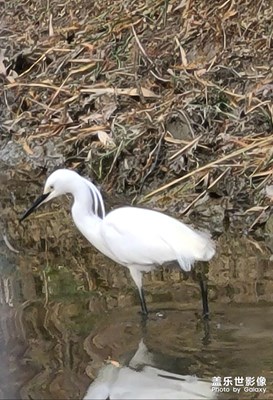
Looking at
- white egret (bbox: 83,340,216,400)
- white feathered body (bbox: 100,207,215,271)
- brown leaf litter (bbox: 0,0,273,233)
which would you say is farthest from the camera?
brown leaf litter (bbox: 0,0,273,233)

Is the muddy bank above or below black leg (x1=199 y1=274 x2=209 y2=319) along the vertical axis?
below

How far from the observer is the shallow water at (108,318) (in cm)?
448

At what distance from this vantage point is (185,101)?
26.8ft

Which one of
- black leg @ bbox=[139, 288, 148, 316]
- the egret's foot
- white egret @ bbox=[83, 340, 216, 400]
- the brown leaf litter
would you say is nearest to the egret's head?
black leg @ bbox=[139, 288, 148, 316]

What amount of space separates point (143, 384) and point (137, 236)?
1037 millimetres

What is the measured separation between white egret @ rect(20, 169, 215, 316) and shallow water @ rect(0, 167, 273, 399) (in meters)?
0.22

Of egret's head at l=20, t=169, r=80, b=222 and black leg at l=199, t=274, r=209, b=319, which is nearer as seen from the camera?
black leg at l=199, t=274, r=209, b=319

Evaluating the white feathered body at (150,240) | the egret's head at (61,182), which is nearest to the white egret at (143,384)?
the white feathered body at (150,240)

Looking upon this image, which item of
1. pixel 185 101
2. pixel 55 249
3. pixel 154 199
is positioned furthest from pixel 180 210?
pixel 185 101

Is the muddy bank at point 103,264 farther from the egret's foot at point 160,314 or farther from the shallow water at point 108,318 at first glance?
A: the egret's foot at point 160,314

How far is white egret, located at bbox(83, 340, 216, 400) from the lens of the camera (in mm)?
4211

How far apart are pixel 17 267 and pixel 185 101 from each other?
2652 mm

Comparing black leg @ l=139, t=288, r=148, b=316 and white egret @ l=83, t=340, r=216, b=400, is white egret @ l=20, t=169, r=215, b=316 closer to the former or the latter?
black leg @ l=139, t=288, r=148, b=316

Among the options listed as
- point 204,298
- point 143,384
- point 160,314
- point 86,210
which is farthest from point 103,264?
point 143,384
